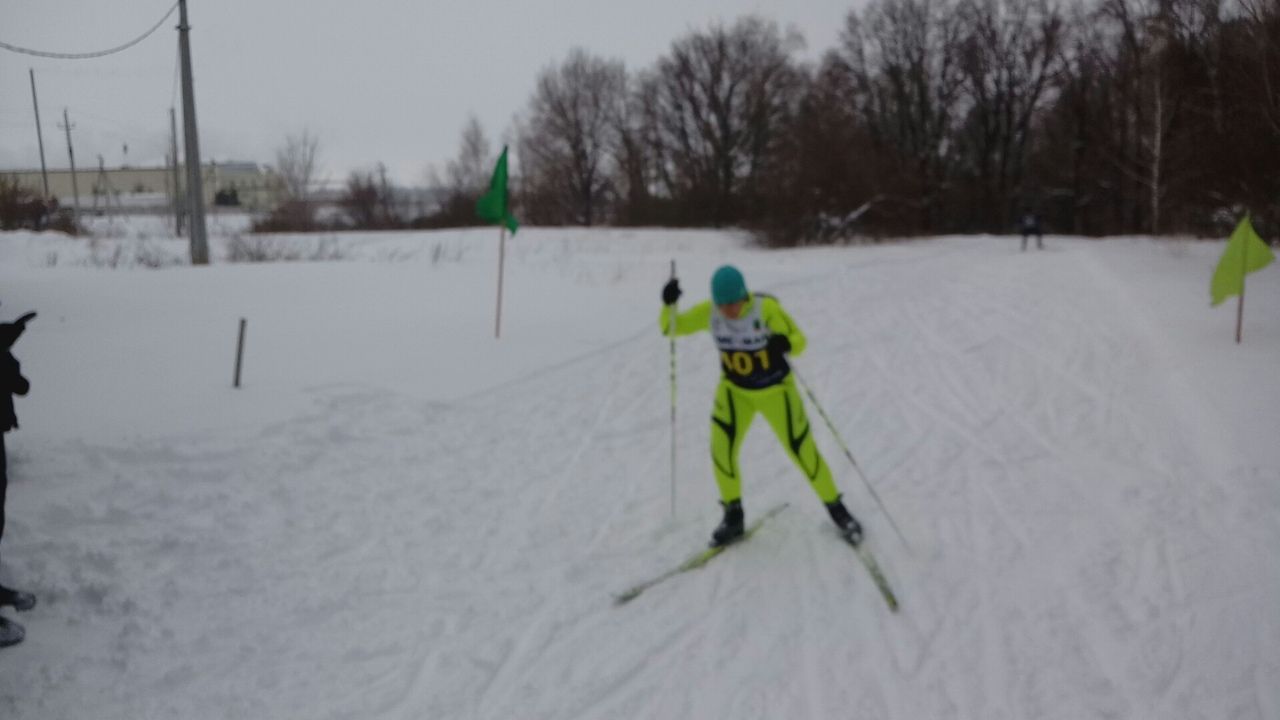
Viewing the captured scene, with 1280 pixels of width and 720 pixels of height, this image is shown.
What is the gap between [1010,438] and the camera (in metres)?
7.91

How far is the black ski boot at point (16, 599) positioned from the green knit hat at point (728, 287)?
4.30 m

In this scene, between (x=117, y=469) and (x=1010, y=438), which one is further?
(x=1010, y=438)

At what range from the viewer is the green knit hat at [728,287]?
17.3 feet

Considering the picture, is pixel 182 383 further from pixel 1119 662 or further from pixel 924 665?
pixel 1119 662

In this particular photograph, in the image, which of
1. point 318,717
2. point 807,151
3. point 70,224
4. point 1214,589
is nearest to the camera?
point 318,717

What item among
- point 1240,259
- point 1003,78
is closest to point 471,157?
point 1003,78

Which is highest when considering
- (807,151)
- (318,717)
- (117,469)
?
(807,151)

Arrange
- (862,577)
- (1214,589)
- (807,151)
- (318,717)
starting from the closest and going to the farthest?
(318,717)
(1214,589)
(862,577)
(807,151)

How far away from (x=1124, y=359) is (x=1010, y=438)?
3.77 meters

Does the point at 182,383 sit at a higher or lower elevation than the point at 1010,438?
higher

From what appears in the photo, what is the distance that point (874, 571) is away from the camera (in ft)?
16.9

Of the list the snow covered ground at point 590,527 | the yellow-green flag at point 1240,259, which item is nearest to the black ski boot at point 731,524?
the snow covered ground at point 590,527

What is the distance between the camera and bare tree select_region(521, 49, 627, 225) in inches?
1996

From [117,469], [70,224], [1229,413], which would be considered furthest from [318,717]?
[70,224]
